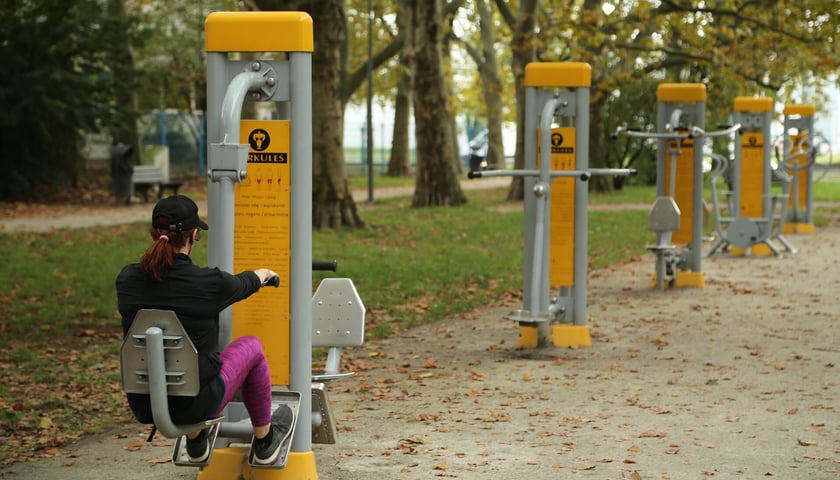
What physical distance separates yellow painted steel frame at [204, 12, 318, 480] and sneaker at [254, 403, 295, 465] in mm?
215

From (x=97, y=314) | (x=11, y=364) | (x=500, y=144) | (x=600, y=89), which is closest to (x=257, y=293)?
(x=11, y=364)

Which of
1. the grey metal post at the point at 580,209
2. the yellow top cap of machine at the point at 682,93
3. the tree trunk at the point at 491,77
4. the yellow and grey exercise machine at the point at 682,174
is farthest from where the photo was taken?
the tree trunk at the point at 491,77

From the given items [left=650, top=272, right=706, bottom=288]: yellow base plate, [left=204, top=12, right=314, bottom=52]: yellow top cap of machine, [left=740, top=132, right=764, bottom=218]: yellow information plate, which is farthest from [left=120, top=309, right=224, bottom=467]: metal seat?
[left=740, top=132, right=764, bottom=218]: yellow information plate

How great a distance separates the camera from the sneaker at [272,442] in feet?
17.5

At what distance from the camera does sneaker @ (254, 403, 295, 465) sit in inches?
210

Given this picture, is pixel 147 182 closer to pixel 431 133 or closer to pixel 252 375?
pixel 431 133

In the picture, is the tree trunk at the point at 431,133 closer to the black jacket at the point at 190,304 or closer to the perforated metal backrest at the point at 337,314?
the perforated metal backrest at the point at 337,314

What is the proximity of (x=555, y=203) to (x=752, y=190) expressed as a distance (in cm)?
826

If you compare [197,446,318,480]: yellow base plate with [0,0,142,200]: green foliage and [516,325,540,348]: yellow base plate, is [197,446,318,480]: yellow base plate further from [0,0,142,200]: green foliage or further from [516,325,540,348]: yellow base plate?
[0,0,142,200]: green foliage

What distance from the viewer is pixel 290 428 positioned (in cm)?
540

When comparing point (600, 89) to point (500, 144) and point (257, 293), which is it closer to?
point (500, 144)

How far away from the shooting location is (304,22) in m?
5.32

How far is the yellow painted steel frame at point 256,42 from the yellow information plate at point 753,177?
42.2ft

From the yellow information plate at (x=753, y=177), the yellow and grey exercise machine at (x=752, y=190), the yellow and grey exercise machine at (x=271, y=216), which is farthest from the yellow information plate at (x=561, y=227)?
the yellow information plate at (x=753, y=177)
